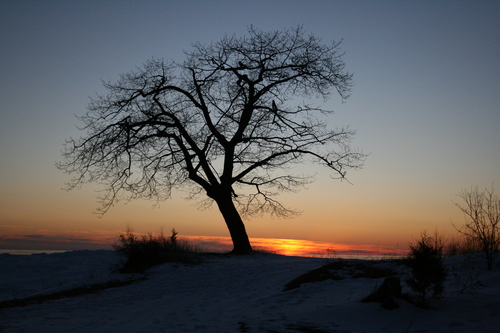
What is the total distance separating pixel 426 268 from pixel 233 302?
14.9 feet

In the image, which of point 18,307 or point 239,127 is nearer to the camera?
point 18,307

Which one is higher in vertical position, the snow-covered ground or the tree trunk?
the tree trunk

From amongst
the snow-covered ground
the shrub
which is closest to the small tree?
the snow-covered ground

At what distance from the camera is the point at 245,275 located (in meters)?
12.5

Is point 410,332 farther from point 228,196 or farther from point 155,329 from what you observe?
point 228,196

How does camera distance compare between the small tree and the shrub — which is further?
the shrub

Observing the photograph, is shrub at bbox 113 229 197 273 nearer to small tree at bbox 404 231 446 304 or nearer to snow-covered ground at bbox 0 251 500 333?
snow-covered ground at bbox 0 251 500 333

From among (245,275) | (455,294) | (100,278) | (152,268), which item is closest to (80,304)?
(100,278)

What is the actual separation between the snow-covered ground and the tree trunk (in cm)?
357

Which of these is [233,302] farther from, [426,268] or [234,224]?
[234,224]

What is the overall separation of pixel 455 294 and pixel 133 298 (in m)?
7.79

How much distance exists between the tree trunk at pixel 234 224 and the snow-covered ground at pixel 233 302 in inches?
140

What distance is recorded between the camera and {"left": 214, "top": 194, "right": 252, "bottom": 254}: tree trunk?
18.5 m

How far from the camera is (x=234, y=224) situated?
1873 cm
